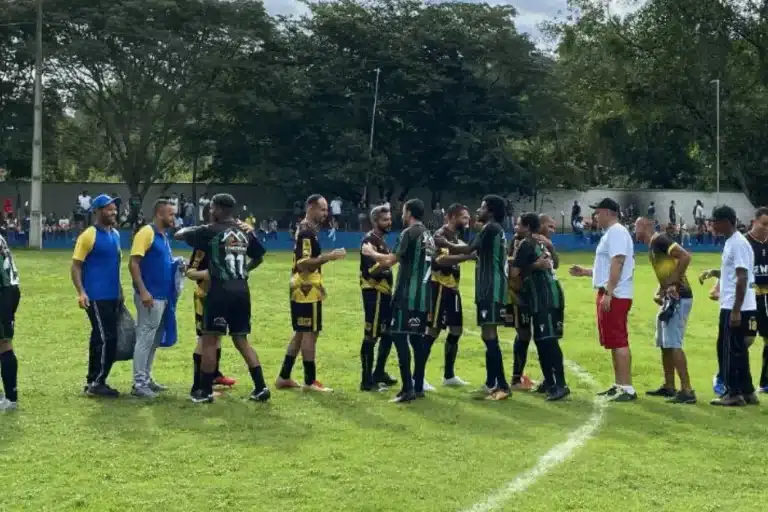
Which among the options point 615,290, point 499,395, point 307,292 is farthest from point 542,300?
point 307,292

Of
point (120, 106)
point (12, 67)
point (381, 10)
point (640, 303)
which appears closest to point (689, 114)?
point (381, 10)

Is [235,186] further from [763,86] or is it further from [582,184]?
[763,86]

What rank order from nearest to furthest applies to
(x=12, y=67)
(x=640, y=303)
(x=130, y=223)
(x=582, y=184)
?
(x=640, y=303) → (x=130, y=223) → (x=12, y=67) → (x=582, y=184)

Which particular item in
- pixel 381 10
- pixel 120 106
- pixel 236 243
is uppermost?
pixel 381 10

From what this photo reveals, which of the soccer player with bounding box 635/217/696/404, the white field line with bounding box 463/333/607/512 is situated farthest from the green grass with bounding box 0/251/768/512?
the soccer player with bounding box 635/217/696/404

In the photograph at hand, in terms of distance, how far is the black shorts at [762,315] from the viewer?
1196 centimetres

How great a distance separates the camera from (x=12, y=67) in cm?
5181

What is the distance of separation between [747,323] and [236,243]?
17.2ft

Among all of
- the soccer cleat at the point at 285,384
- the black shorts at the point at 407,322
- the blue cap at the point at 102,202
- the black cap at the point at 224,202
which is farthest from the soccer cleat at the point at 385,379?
the blue cap at the point at 102,202

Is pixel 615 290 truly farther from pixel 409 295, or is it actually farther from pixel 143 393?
pixel 143 393

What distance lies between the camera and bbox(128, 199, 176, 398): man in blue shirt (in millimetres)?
10984

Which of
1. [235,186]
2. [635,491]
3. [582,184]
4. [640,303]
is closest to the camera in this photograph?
[635,491]

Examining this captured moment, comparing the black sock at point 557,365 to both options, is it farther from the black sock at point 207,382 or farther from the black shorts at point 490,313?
the black sock at point 207,382

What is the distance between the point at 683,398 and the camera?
11.0 metres
